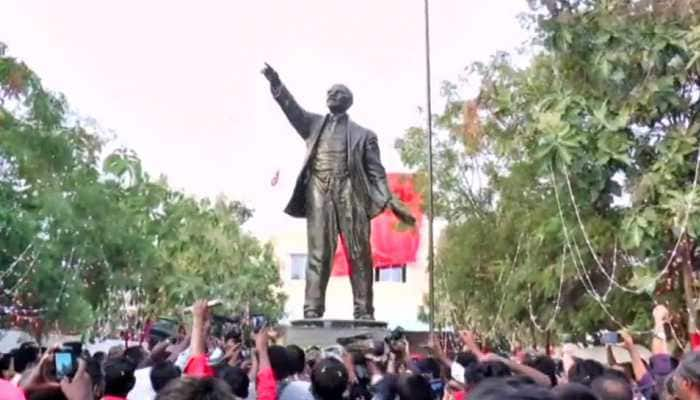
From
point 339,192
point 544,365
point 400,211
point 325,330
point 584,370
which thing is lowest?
point 584,370

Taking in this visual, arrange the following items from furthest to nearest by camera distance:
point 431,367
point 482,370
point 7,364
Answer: point 431,367 < point 7,364 < point 482,370

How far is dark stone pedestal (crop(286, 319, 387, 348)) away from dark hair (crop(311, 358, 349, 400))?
596 cm

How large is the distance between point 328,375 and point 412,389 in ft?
1.59

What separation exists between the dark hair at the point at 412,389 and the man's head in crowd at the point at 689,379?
2299 millimetres

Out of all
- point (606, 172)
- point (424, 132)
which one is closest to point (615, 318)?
point (606, 172)

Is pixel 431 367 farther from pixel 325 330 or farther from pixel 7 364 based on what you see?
pixel 325 330

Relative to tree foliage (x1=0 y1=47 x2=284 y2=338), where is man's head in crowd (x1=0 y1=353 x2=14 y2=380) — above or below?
below

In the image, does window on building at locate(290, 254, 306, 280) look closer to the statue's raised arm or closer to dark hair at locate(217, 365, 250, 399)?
the statue's raised arm

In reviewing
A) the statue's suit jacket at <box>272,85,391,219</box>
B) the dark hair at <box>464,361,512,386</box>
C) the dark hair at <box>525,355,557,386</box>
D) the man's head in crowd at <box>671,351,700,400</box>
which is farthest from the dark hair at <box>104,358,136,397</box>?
the statue's suit jacket at <box>272,85,391,219</box>

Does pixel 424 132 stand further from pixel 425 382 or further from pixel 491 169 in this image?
pixel 425 382

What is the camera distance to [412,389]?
21.7 ft

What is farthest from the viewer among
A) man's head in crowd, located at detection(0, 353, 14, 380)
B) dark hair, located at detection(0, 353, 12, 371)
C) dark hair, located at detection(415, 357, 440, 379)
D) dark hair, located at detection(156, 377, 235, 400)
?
dark hair, located at detection(415, 357, 440, 379)

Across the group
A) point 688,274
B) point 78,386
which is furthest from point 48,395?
point 688,274

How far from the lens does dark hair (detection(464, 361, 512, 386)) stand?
6.12m
